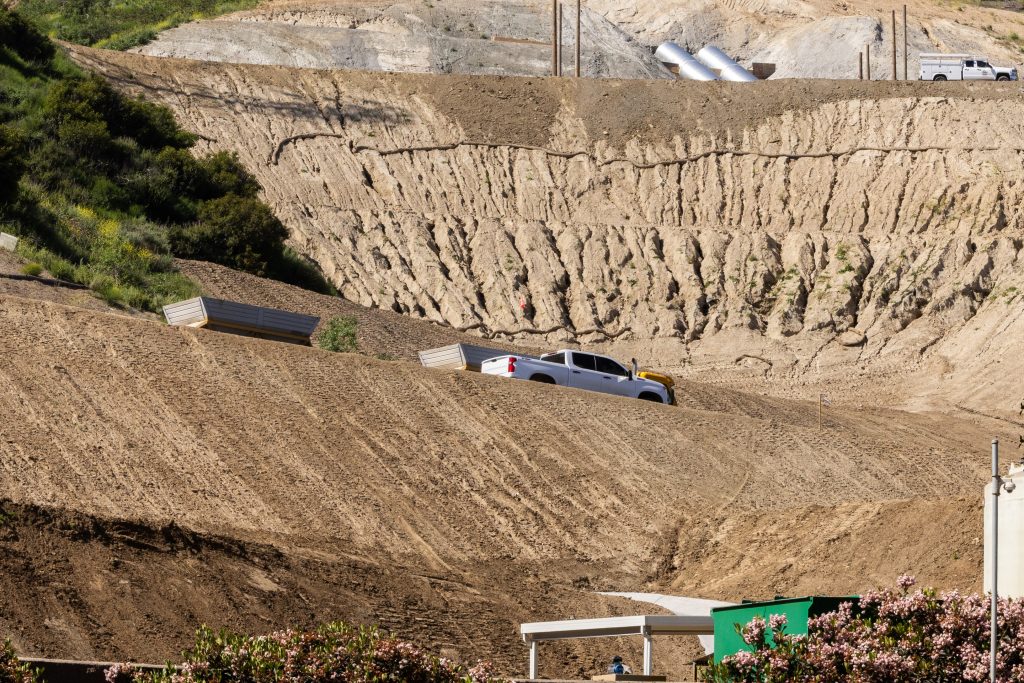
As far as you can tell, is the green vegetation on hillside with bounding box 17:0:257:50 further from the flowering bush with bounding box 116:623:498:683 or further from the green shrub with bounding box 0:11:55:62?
the flowering bush with bounding box 116:623:498:683

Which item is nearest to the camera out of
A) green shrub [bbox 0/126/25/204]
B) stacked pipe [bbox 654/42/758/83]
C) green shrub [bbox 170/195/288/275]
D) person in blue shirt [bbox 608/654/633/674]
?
person in blue shirt [bbox 608/654/633/674]

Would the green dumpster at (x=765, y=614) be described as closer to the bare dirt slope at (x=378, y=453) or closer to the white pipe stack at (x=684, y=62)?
the bare dirt slope at (x=378, y=453)

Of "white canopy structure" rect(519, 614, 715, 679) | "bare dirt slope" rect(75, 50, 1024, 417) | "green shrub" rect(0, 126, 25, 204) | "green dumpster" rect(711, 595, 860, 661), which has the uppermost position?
"green dumpster" rect(711, 595, 860, 661)

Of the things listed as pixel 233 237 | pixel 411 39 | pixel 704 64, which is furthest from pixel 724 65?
pixel 233 237

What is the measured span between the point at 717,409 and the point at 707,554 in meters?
12.9

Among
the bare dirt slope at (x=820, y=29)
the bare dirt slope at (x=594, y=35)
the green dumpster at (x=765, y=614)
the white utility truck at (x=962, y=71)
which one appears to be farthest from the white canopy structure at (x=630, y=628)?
the bare dirt slope at (x=820, y=29)

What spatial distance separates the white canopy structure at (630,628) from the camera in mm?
19672

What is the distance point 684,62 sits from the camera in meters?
76.7

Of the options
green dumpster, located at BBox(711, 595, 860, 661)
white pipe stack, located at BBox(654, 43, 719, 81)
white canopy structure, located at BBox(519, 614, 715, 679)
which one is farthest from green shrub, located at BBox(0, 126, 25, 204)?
white pipe stack, located at BBox(654, 43, 719, 81)

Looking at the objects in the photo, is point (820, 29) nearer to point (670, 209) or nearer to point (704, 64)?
point (704, 64)

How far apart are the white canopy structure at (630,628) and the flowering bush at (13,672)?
684 centimetres

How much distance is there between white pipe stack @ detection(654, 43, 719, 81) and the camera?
2963 inches

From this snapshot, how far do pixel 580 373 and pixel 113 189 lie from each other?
59.6 feet

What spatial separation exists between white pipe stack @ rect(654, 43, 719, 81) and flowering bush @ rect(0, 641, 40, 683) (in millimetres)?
62548
